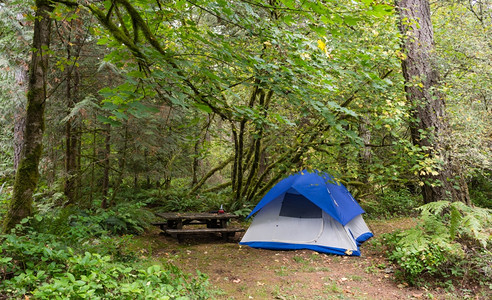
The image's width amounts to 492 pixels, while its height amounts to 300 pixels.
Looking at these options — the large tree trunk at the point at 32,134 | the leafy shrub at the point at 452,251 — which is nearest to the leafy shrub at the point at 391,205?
the leafy shrub at the point at 452,251

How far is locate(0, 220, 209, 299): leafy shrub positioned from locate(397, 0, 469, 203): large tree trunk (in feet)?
16.2

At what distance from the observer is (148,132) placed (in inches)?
328

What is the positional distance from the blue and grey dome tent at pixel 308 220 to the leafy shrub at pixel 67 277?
3.81 meters

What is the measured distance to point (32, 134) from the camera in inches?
163

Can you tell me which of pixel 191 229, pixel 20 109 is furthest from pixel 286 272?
pixel 20 109

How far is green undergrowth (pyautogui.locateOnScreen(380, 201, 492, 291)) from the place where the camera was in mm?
4891

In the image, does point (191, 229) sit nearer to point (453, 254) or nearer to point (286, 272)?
point (286, 272)

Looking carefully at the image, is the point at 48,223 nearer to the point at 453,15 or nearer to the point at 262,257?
the point at 262,257

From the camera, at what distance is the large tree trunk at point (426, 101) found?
239 inches

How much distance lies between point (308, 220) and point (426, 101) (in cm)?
340

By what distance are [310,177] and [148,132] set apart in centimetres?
413

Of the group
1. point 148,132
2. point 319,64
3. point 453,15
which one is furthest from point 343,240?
point 453,15

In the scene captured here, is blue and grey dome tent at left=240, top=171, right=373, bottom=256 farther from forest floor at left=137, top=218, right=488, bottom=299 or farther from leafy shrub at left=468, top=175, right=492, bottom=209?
leafy shrub at left=468, top=175, right=492, bottom=209

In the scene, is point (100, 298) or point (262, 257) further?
point (262, 257)
